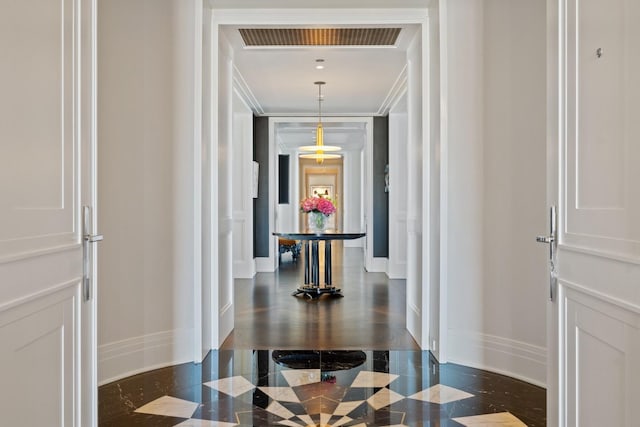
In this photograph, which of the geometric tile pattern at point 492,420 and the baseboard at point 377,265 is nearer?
the geometric tile pattern at point 492,420

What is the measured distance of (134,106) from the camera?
344 cm

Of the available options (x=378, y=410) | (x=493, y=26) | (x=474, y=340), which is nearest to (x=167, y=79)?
(x=493, y=26)

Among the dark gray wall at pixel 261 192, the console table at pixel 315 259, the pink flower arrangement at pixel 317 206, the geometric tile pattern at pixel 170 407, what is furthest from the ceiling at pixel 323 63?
the geometric tile pattern at pixel 170 407

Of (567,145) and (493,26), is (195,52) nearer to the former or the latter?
(493,26)

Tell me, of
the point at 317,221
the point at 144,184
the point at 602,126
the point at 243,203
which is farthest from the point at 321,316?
the point at 602,126

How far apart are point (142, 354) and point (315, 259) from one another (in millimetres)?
3570

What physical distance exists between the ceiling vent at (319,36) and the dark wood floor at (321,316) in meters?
2.54

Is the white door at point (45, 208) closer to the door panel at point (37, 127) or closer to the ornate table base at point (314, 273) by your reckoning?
the door panel at point (37, 127)

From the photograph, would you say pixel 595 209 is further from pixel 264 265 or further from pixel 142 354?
pixel 264 265

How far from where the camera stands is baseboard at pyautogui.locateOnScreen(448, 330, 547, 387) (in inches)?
127

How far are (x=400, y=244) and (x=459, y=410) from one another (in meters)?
5.33

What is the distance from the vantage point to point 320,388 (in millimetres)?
3121

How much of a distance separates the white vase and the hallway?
2.09 metres

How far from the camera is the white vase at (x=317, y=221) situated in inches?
265
